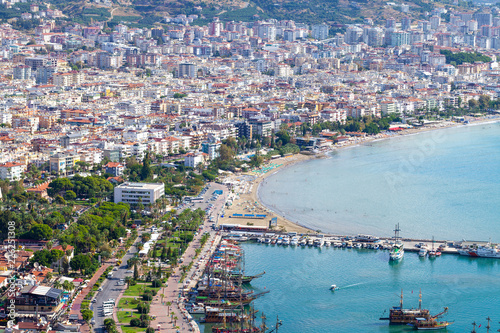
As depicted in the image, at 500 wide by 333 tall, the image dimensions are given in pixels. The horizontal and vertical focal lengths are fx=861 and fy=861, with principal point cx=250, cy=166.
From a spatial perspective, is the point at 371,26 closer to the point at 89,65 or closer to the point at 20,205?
the point at 89,65

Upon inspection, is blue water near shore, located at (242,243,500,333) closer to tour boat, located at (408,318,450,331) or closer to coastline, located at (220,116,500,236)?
tour boat, located at (408,318,450,331)

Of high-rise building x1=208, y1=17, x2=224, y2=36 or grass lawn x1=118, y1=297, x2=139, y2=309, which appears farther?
high-rise building x1=208, y1=17, x2=224, y2=36

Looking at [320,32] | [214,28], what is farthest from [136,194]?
[320,32]

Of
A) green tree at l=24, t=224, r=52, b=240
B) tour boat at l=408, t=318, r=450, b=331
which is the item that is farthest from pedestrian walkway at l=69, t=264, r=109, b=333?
tour boat at l=408, t=318, r=450, b=331

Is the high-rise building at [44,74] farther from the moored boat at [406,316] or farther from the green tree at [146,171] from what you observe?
the moored boat at [406,316]

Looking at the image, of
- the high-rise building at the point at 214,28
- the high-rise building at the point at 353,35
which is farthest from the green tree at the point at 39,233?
the high-rise building at the point at 353,35

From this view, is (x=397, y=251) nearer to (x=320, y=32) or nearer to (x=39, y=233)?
(x=39, y=233)
